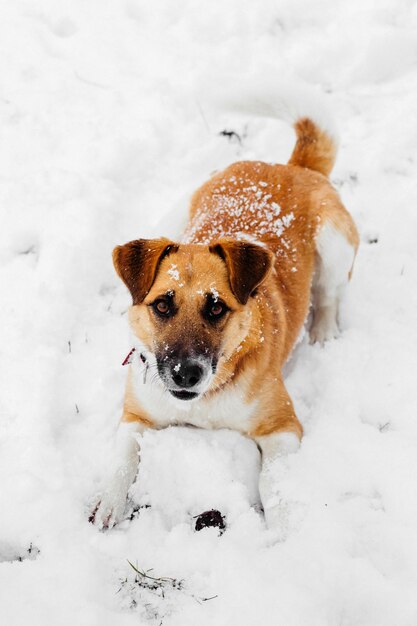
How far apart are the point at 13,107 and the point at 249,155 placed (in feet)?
7.89

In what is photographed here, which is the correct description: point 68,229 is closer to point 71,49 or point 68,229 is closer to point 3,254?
Answer: point 3,254

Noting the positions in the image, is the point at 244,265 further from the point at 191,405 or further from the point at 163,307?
the point at 191,405

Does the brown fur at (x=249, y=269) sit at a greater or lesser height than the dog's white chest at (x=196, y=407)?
greater

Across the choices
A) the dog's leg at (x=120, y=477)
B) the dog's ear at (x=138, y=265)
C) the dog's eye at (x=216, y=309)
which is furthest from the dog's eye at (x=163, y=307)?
the dog's leg at (x=120, y=477)

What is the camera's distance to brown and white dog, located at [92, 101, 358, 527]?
289 cm

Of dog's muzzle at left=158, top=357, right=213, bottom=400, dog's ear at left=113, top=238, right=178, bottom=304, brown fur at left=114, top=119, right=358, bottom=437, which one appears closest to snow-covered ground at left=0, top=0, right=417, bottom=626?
brown fur at left=114, top=119, right=358, bottom=437

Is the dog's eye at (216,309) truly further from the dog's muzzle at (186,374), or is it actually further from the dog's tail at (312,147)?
the dog's tail at (312,147)

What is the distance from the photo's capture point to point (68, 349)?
3.86 metres

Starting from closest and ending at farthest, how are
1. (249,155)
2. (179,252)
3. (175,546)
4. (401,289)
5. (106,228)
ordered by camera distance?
(175,546), (179,252), (401,289), (106,228), (249,155)

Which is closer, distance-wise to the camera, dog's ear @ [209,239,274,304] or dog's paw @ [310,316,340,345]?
dog's ear @ [209,239,274,304]

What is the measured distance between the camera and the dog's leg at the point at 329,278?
3930 mm

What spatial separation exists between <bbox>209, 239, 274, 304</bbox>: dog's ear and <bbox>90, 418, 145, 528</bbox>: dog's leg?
3.48ft

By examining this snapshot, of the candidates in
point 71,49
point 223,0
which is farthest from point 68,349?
point 223,0

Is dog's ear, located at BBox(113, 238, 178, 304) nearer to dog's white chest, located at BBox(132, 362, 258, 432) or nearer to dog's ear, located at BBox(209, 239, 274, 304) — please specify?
dog's ear, located at BBox(209, 239, 274, 304)
